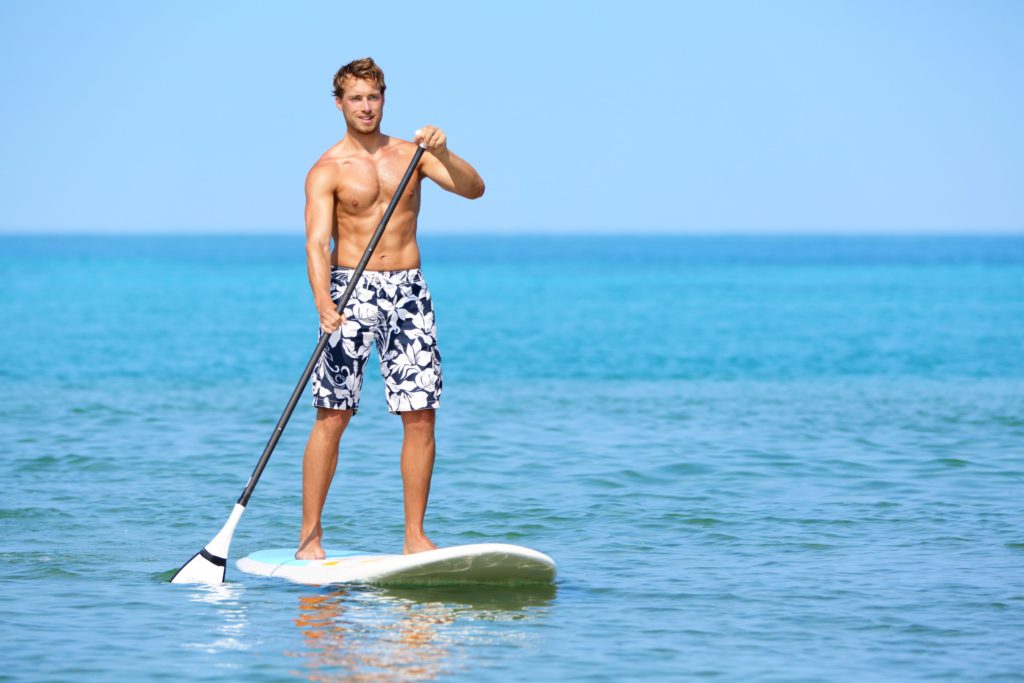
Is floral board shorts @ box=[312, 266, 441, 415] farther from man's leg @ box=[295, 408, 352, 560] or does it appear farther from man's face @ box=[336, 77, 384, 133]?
man's face @ box=[336, 77, 384, 133]

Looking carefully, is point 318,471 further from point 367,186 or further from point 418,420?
point 367,186

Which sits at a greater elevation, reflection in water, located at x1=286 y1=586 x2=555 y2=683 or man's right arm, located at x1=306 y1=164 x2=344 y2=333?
man's right arm, located at x1=306 y1=164 x2=344 y2=333

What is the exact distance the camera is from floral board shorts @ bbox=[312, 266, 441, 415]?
23.0 feet

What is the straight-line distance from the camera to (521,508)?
9148mm

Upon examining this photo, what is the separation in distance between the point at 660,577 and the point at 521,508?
202 cm

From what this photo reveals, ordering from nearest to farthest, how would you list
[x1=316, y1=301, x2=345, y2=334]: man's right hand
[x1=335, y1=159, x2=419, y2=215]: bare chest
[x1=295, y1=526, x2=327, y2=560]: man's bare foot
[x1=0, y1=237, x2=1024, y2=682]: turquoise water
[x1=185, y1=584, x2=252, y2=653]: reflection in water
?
[x1=0, y1=237, x2=1024, y2=682]: turquoise water → [x1=185, y1=584, x2=252, y2=653]: reflection in water → [x1=316, y1=301, x2=345, y2=334]: man's right hand → [x1=335, y1=159, x2=419, y2=215]: bare chest → [x1=295, y1=526, x2=327, y2=560]: man's bare foot

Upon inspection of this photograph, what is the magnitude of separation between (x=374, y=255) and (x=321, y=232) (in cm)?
26

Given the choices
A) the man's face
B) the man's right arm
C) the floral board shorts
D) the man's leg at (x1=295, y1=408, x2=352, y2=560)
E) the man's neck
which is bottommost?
the man's leg at (x1=295, y1=408, x2=352, y2=560)

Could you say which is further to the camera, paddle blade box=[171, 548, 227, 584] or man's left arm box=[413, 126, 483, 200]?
paddle blade box=[171, 548, 227, 584]

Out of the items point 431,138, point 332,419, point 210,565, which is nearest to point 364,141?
point 431,138

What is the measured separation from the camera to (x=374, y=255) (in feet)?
23.1

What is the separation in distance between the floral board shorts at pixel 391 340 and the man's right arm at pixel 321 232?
15 cm

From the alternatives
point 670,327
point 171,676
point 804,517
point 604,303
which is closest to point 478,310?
point 604,303

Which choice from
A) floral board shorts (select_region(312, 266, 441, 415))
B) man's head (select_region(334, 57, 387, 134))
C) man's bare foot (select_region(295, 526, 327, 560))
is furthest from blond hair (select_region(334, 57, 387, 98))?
man's bare foot (select_region(295, 526, 327, 560))
